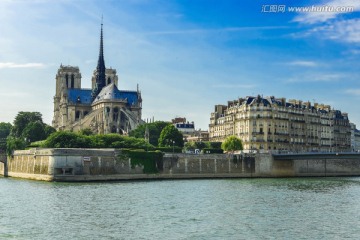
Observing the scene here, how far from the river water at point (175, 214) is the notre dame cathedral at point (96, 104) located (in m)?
76.8

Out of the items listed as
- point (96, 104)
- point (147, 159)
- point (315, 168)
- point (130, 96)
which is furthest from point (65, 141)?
point (130, 96)

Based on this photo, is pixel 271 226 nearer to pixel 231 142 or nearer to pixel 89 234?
pixel 89 234

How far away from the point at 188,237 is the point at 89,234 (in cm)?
481

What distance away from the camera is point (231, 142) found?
98062 mm

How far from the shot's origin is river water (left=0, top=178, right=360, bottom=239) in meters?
28.6

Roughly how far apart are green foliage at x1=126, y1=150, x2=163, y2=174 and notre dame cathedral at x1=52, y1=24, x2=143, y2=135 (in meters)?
50.1

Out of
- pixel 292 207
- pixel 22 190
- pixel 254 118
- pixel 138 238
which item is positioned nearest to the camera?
pixel 138 238

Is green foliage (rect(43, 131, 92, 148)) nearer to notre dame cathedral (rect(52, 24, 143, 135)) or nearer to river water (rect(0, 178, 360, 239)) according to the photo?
river water (rect(0, 178, 360, 239))

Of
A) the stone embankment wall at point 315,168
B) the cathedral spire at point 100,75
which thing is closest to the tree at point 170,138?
the stone embankment wall at point 315,168

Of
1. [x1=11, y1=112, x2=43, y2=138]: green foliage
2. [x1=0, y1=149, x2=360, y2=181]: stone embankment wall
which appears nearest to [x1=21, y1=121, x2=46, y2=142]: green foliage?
[x1=11, y1=112, x2=43, y2=138]: green foliage

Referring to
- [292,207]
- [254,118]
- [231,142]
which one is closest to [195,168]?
[231,142]

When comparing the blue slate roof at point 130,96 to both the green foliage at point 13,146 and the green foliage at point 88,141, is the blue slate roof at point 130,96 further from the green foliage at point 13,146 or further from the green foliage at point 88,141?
the green foliage at point 88,141

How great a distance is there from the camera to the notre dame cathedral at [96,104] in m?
128

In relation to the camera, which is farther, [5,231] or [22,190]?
[22,190]
